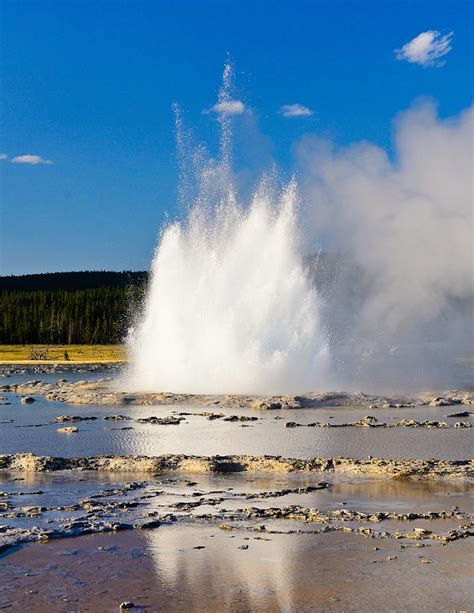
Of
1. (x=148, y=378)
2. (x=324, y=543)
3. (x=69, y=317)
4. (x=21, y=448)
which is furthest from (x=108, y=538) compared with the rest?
(x=69, y=317)

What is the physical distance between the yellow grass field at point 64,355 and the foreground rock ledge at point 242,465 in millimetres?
56109

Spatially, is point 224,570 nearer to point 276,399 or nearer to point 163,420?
point 163,420

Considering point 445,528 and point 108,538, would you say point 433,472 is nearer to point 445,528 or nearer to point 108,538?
point 445,528

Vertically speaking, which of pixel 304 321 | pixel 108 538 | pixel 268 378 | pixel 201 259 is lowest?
pixel 108 538

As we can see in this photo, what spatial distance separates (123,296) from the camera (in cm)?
11312

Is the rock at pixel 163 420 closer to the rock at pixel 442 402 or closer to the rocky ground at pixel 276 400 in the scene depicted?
the rocky ground at pixel 276 400

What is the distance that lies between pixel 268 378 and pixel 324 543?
24784 mm

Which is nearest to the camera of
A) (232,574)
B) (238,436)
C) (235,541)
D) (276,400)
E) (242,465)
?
(232,574)

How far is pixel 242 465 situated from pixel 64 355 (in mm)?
64193

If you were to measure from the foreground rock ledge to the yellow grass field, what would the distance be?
56.1m

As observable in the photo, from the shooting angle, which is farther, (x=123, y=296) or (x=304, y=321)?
(x=123, y=296)

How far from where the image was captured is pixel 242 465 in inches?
760

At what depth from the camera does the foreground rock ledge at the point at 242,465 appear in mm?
18547

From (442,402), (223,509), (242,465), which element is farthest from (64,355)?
(223,509)
